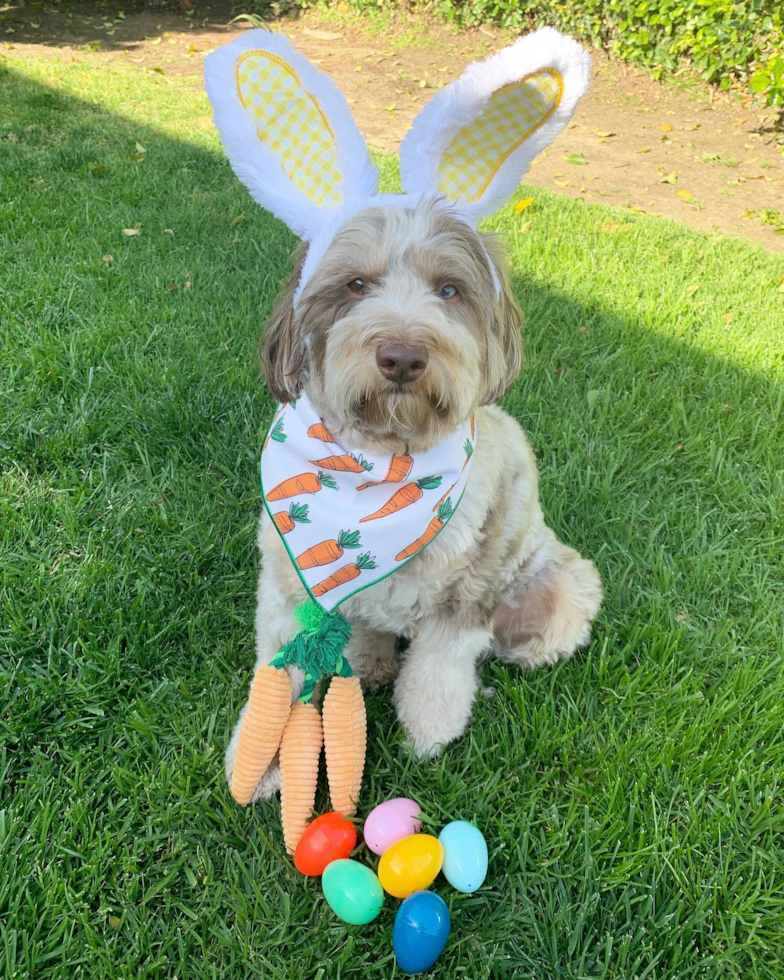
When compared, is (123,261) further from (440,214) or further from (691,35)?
(691,35)

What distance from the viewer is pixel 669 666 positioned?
8.70 feet

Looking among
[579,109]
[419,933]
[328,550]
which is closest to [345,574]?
[328,550]

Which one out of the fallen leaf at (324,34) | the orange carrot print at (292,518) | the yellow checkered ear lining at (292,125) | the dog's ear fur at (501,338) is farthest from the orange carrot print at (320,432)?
the fallen leaf at (324,34)

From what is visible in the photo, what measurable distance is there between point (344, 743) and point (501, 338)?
1.31 m

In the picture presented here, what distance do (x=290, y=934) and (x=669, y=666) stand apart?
5.18ft


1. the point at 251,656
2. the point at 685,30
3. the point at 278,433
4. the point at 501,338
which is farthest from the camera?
the point at 685,30

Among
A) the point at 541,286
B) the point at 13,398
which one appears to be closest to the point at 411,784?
the point at 13,398

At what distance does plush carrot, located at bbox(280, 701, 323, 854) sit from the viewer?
2037 millimetres

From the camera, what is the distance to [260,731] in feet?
6.87

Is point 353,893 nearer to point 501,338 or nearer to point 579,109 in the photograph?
point 501,338

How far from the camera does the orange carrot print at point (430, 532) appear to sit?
2.18 m

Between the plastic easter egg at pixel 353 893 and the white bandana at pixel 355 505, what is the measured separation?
2.37 feet

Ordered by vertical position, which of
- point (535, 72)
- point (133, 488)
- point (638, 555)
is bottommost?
point (638, 555)

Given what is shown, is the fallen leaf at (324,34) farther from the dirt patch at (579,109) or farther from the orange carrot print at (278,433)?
the orange carrot print at (278,433)
